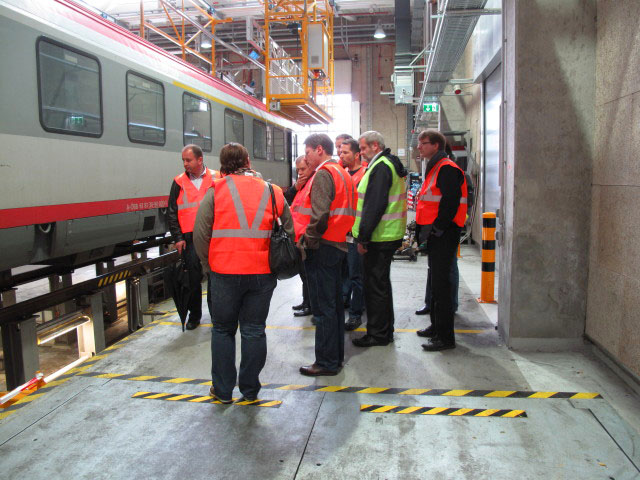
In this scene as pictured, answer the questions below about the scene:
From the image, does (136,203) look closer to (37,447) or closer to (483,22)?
(37,447)

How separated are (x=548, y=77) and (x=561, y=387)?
246 cm

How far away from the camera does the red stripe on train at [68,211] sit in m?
4.01

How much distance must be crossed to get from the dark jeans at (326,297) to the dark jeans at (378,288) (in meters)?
0.54

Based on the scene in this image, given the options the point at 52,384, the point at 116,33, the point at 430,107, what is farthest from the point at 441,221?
the point at 430,107

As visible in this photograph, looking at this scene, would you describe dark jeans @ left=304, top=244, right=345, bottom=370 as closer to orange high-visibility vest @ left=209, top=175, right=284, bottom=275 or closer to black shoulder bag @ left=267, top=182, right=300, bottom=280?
black shoulder bag @ left=267, top=182, right=300, bottom=280

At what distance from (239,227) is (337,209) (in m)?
0.88

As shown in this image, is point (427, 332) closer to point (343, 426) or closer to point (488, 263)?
point (488, 263)

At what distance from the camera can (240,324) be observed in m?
3.33

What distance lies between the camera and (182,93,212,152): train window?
6.95 metres

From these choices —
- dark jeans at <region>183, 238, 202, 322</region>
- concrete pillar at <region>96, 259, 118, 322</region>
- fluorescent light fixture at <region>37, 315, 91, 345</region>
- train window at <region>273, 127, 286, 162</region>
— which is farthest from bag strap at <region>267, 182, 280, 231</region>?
train window at <region>273, 127, 286, 162</region>

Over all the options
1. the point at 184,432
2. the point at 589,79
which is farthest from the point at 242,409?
the point at 589,79

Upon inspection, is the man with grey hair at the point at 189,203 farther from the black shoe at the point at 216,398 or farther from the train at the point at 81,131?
the black shoe at the point at 216,398

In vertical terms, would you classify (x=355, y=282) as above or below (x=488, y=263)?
below

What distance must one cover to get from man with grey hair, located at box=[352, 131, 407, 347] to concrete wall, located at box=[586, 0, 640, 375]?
156 cm
